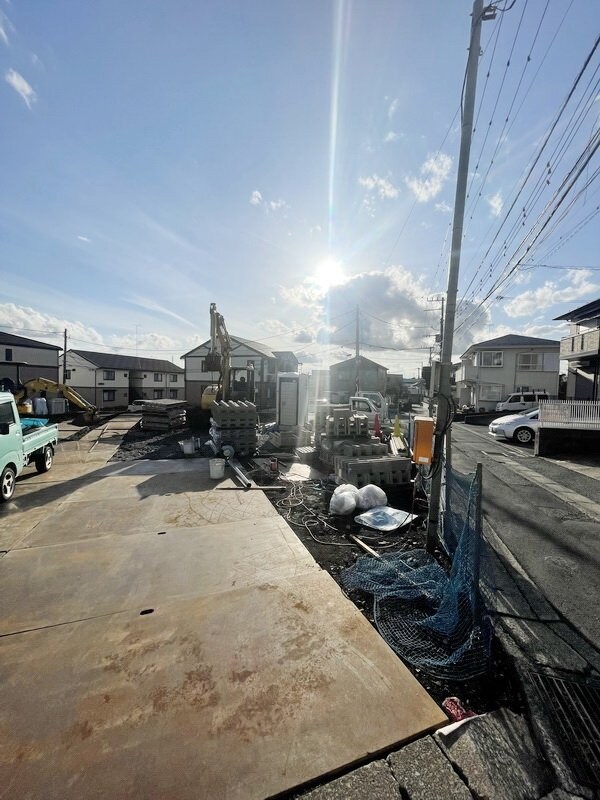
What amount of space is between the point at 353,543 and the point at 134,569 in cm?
278

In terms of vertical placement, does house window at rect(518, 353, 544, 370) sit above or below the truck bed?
above

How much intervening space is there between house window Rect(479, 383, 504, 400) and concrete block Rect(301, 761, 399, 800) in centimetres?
3145

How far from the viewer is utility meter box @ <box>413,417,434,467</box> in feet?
14.1

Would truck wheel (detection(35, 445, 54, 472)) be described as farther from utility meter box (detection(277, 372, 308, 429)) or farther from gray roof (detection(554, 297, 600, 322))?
gray roof (detection(554, 297, 600, 322))

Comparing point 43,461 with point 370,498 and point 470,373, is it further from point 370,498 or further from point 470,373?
point 470,373

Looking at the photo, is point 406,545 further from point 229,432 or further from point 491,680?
point 229,432

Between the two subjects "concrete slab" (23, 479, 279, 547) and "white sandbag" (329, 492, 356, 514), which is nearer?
"concrete slab" (23, 479, 279, 547)

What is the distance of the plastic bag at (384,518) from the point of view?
16.3ft

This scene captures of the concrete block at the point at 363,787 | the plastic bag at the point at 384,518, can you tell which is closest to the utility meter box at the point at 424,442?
the plastic bag at the point at 384,518

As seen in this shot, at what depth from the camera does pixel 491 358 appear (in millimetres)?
28625

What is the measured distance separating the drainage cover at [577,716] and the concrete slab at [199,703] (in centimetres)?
74

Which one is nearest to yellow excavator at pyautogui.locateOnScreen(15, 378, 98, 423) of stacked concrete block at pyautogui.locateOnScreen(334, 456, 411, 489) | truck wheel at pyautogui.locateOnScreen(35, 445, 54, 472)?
truck wheel at pyautogui.locateOnScreen(35, 445, 54, 472)

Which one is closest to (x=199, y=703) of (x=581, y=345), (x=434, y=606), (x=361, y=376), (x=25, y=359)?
(x=434, y=606)

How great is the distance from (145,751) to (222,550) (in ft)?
7.62
